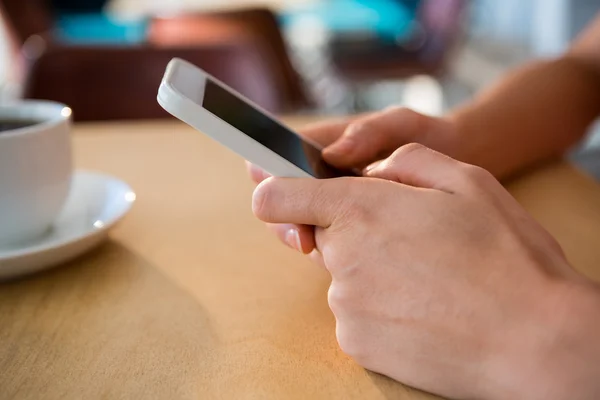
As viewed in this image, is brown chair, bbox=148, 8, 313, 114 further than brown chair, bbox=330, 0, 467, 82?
No

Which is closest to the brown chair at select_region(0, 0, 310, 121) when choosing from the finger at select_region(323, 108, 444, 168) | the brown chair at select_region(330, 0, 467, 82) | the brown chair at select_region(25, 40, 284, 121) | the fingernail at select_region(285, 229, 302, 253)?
the brown chair at select_region(25, 40, 284, 121)

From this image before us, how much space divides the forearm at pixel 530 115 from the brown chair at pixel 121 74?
1.56 feet

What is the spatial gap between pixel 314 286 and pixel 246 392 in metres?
0.13

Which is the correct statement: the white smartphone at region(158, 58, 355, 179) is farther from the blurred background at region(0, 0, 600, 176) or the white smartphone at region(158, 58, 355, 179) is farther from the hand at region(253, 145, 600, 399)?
the blurred background at region(0, 0, 600, 176)

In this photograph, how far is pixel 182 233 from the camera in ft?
1.72

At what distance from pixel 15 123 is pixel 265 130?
227mm

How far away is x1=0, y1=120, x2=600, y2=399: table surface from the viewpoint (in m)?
0.33

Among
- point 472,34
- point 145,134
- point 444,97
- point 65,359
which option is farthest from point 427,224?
point 472,34

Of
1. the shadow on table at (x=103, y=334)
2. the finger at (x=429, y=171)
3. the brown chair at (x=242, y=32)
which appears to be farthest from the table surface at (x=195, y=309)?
the brown chair at (x=242, y=32)

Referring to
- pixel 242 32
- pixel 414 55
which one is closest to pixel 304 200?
pixel 242 32

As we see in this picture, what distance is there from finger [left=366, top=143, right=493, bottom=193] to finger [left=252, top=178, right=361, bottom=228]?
0.03 meters

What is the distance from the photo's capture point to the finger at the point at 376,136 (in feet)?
1.58

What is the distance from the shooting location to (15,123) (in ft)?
1.67

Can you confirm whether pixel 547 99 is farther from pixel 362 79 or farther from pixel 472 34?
pixel 472 34
